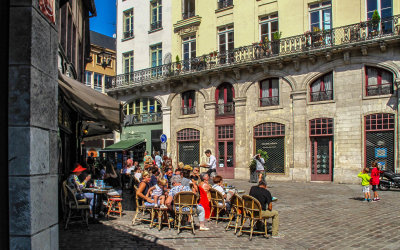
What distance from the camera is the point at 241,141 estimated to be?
2275cm

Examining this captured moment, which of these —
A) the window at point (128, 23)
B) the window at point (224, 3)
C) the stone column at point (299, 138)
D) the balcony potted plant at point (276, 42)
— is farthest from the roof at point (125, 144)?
the stone column at point (299, 138)

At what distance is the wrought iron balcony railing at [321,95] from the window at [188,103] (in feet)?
28.2

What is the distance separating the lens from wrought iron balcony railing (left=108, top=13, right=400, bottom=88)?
18.2 metres

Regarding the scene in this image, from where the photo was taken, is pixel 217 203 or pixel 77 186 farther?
pixel 217 203

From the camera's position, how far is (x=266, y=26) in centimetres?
2289

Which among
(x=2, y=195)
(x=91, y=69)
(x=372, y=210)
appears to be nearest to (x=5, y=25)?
(x=2, y=195)

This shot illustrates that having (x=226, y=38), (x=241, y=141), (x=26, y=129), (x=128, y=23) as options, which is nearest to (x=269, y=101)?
(x=241, y=141)

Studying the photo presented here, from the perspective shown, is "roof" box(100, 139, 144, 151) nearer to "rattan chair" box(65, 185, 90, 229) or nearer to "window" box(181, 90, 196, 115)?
"window" box(181, 90, 196, 115)

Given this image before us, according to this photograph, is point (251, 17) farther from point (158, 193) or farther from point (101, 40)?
point (101, 40)

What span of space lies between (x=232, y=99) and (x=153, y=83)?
6.98 meters

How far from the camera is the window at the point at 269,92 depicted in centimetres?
2181

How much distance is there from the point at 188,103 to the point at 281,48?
7.97 meters

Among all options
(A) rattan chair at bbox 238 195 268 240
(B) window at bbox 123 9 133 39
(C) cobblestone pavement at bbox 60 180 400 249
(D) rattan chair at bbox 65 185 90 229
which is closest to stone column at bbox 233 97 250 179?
(C) cobblestone pavement at bbox 60 180 400 249

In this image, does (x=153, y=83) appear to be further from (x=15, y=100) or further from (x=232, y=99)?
(x=15, y=100)
